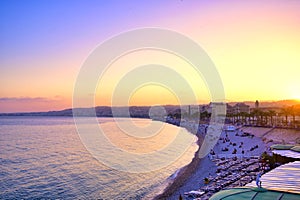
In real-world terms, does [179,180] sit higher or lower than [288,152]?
lower

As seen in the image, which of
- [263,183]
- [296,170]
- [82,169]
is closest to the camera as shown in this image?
[263,183]

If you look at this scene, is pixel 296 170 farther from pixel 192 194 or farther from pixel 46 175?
pixel 46 175

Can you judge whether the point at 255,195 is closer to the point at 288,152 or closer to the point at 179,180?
the point at 288,152

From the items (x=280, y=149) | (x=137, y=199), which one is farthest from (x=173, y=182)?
(x=280, y=149)

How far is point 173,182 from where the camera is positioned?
27625mm

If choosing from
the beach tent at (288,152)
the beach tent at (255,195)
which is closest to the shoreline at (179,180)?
the beach tent at (288,152)

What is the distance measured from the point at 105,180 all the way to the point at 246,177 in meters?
13.7

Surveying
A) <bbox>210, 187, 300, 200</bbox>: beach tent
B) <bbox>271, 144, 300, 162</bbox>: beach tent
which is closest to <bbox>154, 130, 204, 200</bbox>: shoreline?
<bbox>271, 144, 300, 162</bbox>: beach tent

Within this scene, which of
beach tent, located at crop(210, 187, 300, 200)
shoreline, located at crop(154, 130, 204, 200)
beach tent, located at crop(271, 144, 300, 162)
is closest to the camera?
beach tent, located at crop(210, 187, 300, 200)

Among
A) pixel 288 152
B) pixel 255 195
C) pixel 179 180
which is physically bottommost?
pixel 179 180

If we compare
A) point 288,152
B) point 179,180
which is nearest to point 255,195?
point 288,152

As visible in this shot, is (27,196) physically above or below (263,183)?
below

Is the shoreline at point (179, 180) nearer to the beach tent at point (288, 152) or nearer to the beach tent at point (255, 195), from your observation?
the beach tent at point (288, 152)

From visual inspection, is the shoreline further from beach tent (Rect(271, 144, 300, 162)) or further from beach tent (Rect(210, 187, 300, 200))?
beach tent (Rect(210, 187, 300, 200))
